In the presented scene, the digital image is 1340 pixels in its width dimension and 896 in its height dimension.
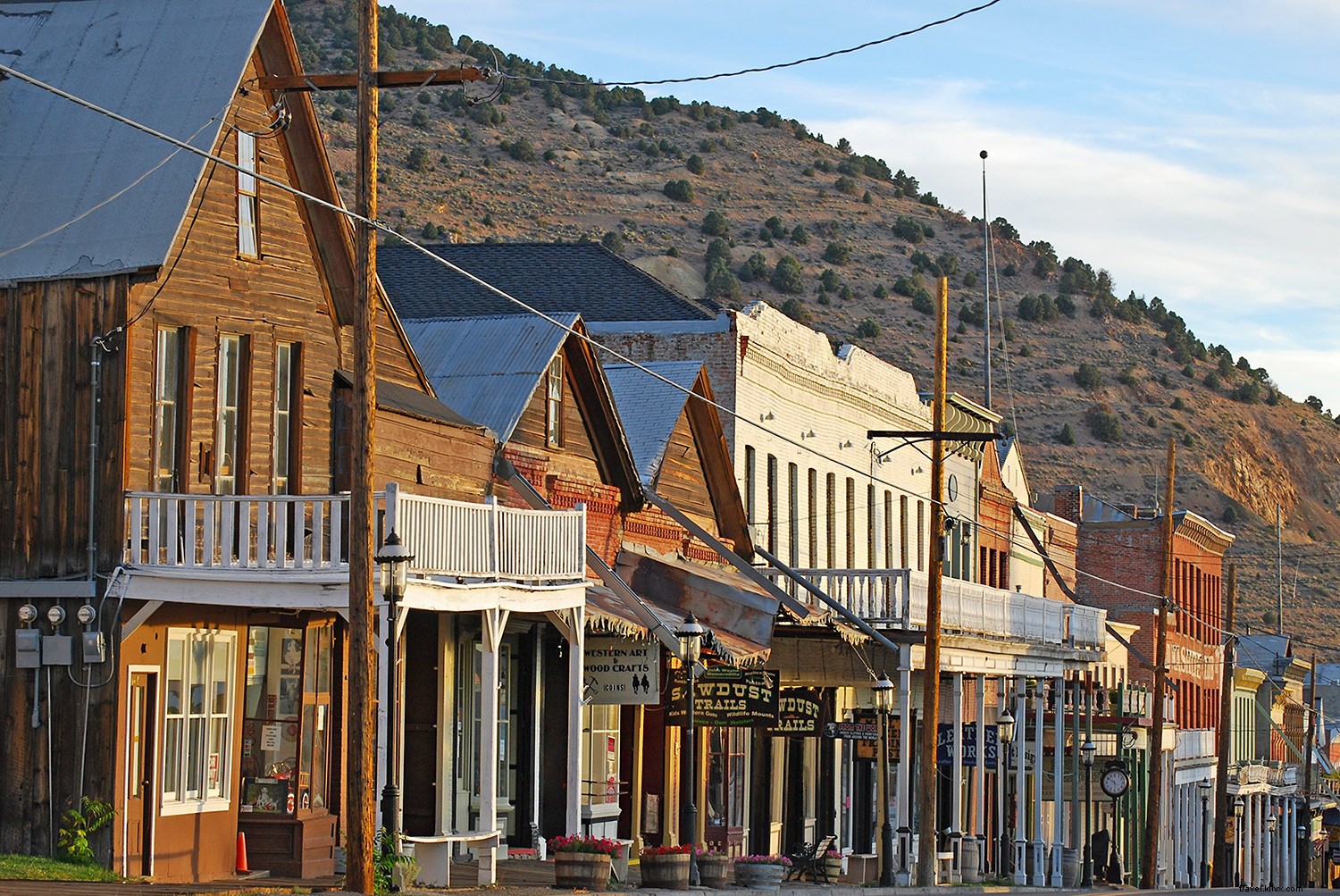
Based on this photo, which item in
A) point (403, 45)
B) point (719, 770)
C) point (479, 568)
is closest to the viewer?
point (479, 568)

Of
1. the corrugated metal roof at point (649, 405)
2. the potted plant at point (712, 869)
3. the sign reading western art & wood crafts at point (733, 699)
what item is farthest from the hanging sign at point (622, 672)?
the corrugated metal roof at point (649, 405)

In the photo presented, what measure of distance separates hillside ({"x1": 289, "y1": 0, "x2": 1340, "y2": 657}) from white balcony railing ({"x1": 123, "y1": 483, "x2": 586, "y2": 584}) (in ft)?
206

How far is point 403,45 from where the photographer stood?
112 m

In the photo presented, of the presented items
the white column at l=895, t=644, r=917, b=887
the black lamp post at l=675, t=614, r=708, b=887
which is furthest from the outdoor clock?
the black lamp post at l=675, t=614, r=708, b=887

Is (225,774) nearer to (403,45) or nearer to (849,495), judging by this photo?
(849,495)

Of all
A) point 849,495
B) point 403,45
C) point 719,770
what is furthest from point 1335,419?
point 719,770

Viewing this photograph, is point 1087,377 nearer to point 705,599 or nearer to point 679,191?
point 679,191

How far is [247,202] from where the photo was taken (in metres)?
24.0

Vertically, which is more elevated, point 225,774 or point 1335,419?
point 1335,419

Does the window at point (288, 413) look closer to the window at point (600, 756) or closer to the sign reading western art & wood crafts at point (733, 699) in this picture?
the sign reading western art & wood crafts at point (733, 699)

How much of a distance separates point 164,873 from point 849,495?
75.7 ft

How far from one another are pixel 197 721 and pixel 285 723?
147 centimetres

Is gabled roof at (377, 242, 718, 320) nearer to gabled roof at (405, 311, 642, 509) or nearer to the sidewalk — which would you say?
gabled roof at (405, 311, 642, 509)

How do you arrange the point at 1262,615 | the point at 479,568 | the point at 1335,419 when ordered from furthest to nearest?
1. the point at 1335,419
2. the point at 1262,615
3. the point at 479,568
